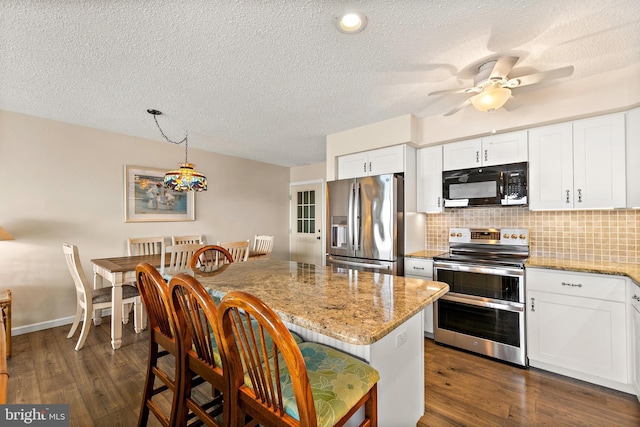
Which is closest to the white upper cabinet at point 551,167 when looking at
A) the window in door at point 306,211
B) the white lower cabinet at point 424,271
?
the white lower cabinet at point 424,271

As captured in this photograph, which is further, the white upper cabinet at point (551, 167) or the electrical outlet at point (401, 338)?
Result: the white upper cabinet at point (551, 167)

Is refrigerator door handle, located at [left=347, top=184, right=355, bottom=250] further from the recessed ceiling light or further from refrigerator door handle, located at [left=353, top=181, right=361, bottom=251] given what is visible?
the recessed ceiling light

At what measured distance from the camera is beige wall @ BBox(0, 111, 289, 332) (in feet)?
9.71

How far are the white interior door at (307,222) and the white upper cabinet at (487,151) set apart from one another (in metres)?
2.74

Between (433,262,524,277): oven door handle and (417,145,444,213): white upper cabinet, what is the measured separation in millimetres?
660

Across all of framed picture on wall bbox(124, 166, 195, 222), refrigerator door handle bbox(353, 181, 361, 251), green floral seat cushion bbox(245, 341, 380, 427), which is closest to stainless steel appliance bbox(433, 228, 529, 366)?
refrigerator door handle bbox(353, 181, 361, 251)

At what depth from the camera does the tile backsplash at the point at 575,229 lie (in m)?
2.38

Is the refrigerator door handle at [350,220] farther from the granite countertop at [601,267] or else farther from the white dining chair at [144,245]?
the white dining chair at [144,245]

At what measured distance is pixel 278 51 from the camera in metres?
1.88

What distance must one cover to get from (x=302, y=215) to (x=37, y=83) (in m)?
4.07

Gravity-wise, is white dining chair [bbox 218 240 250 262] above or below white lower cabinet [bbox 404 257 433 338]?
above

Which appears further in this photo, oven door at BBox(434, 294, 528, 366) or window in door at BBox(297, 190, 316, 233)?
window in door at BBox(297, 190, 316, 233)

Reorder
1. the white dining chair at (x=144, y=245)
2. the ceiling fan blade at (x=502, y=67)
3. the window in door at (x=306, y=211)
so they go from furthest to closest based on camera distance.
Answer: the window in door at (x=306, y=211) < the white dining chair at (x=144, y=245) < the ceiling fan blade at (x=502, y=67)

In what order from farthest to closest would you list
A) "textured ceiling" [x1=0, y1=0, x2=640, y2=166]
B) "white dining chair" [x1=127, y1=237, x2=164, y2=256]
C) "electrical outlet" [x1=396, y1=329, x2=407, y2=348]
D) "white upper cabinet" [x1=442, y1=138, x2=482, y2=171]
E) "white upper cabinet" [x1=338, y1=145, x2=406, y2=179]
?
"white dining chair" [x1=127, y1=237, x2=164, y2=256] < "white upper cabinet" [x1=338, y1=145, x2=406, y2=179] < "white upper cabinet" [x1=442, y1=138, x2=482, y2=171] < "textured ceiling" [x1=0, y1=0, x2=640, y2=166] < "electrical outlet" [x1=396, y1=329, x2=407, y2=348]
